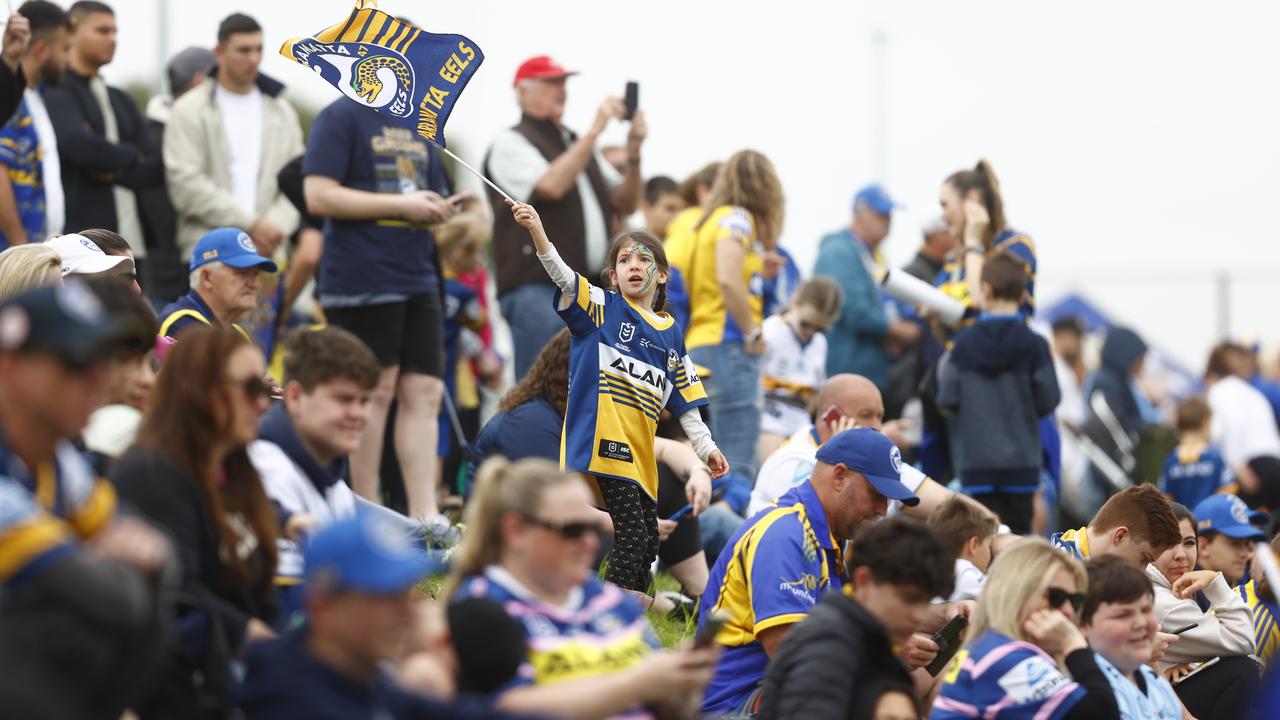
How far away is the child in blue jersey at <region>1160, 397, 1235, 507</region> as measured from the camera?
13.2m

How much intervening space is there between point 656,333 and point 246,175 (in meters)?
3.84

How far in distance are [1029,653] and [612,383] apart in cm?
240

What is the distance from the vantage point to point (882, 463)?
21.3 ft

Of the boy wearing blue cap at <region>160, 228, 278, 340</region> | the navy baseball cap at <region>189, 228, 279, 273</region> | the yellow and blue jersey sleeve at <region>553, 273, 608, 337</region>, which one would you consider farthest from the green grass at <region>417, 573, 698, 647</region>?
the navy baseball cap at <region>189, 228, 279, 273</region>

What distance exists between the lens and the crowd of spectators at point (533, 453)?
12.5ft

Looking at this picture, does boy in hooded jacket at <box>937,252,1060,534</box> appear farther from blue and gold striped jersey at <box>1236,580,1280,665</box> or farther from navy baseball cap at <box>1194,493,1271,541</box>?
blue and gold striped jersey at <box>1236,580,1280,665</box>

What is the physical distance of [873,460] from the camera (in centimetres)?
647

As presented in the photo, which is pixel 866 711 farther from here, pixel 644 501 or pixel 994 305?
pixel 994 305

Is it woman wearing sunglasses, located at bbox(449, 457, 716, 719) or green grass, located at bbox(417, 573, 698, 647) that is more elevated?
woman wearing sunglasses, located at bbox(449, 457, 716, 719)

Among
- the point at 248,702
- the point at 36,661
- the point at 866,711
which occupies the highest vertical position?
the point at 36,661

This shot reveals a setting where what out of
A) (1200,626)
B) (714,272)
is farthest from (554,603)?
(714,272)

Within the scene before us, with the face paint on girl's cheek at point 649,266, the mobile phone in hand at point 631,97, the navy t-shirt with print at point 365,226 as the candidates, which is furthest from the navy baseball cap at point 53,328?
the mobile phone in hand at point 631,97

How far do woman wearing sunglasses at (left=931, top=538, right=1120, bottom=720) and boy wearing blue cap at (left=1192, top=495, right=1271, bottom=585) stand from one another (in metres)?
3.41

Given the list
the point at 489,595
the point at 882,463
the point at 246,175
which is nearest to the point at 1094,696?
the point at 882,463
